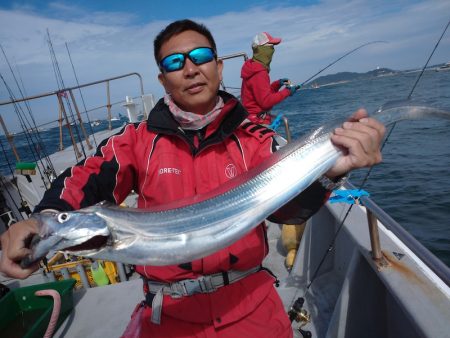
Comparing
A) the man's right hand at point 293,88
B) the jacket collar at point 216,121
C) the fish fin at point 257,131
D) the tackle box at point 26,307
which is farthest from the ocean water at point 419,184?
the tackle box at point 26,307

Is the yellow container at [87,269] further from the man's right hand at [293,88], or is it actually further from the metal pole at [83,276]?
the man's right hand at [293,88]

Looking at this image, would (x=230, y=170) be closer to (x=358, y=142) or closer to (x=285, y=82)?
(x=358, y=142)

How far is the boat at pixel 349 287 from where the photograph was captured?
227cm

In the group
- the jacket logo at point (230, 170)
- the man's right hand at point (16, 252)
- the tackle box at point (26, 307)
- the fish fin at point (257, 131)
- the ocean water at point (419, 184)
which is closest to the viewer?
the man's right hand at point (16, 252)

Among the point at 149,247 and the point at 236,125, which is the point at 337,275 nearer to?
the point at 236,125

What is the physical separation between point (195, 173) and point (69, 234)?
1.00 metres

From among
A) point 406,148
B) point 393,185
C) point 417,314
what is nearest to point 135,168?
point 417,314

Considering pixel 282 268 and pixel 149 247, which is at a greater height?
pixel 149 247

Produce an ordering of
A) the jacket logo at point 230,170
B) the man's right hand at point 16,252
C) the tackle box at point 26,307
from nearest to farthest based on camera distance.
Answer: the man's right hand at point 16,252 < the jacket logo at point 230,170 < the tackle box at point 26,307

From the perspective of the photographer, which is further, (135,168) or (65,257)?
(65,257)

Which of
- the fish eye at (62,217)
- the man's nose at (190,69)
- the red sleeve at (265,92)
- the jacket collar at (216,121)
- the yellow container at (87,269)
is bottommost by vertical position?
the yellow container at (87,269)

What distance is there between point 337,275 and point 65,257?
465 cm

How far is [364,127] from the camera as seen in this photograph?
6.28 ft

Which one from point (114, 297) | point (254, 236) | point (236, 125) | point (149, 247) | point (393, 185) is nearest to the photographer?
point (149, 247)
